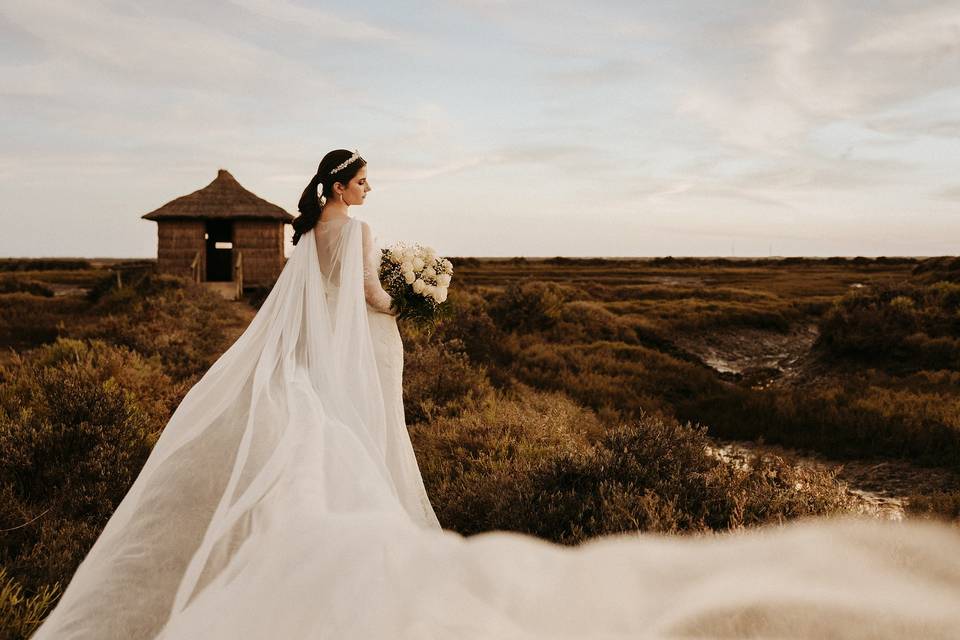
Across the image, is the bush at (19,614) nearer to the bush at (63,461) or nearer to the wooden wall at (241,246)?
the bush at (63,461)

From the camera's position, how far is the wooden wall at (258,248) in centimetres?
2520

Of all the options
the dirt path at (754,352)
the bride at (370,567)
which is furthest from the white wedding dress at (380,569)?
the dirt path at (754,352)

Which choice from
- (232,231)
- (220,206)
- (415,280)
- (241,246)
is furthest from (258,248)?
(415,280)

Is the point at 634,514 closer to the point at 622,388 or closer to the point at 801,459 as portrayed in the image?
the point at 801,459

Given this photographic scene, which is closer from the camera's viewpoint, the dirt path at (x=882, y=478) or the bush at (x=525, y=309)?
the dirt path at (x=882, y=478)

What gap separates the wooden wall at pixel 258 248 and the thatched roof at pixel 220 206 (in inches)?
21.8

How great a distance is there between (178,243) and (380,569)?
25.6 meters

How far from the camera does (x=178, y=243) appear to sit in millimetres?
24766

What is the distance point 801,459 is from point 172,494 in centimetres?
759

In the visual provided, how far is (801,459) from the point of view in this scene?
321 inches

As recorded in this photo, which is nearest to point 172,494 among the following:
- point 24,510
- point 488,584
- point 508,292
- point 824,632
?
point 488,584

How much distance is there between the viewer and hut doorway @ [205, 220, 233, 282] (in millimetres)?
28375

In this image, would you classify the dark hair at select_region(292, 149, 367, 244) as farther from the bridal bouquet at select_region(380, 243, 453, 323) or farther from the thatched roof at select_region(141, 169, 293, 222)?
the thatched roof at select_region(141, 169, 293, 222)

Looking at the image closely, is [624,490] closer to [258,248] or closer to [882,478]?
[882,478]
